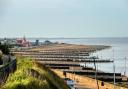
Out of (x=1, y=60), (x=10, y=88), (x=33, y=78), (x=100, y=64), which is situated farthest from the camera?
(x=100, y=64)

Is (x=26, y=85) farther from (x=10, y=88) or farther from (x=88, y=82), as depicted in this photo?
(x=88, y=82)

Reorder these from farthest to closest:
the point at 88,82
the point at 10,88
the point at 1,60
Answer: the point at 88,82 → the point at 1,60 → the point at 10,88

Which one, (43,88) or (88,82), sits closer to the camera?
(43,88)

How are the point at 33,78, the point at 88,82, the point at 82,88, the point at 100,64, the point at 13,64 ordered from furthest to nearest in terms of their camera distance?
A: the point at 100,64 → the point at 88,82 → the point at 82,88 → the point at 13,64 → the point at 33,78

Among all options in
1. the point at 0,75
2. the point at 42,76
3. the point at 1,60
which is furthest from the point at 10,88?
the point at 1,60

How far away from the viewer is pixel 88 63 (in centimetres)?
13875

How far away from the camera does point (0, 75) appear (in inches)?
501

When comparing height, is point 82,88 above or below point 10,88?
below

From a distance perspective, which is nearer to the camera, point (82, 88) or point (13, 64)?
point (13, 64)

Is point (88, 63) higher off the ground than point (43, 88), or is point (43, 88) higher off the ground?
point (43, 88)

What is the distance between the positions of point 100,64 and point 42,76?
122775mm

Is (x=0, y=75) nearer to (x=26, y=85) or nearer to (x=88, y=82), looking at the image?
(x=26, y=85)

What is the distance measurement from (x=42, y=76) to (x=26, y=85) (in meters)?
1.66

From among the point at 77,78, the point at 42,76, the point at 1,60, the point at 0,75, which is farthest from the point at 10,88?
the point at 77,78
